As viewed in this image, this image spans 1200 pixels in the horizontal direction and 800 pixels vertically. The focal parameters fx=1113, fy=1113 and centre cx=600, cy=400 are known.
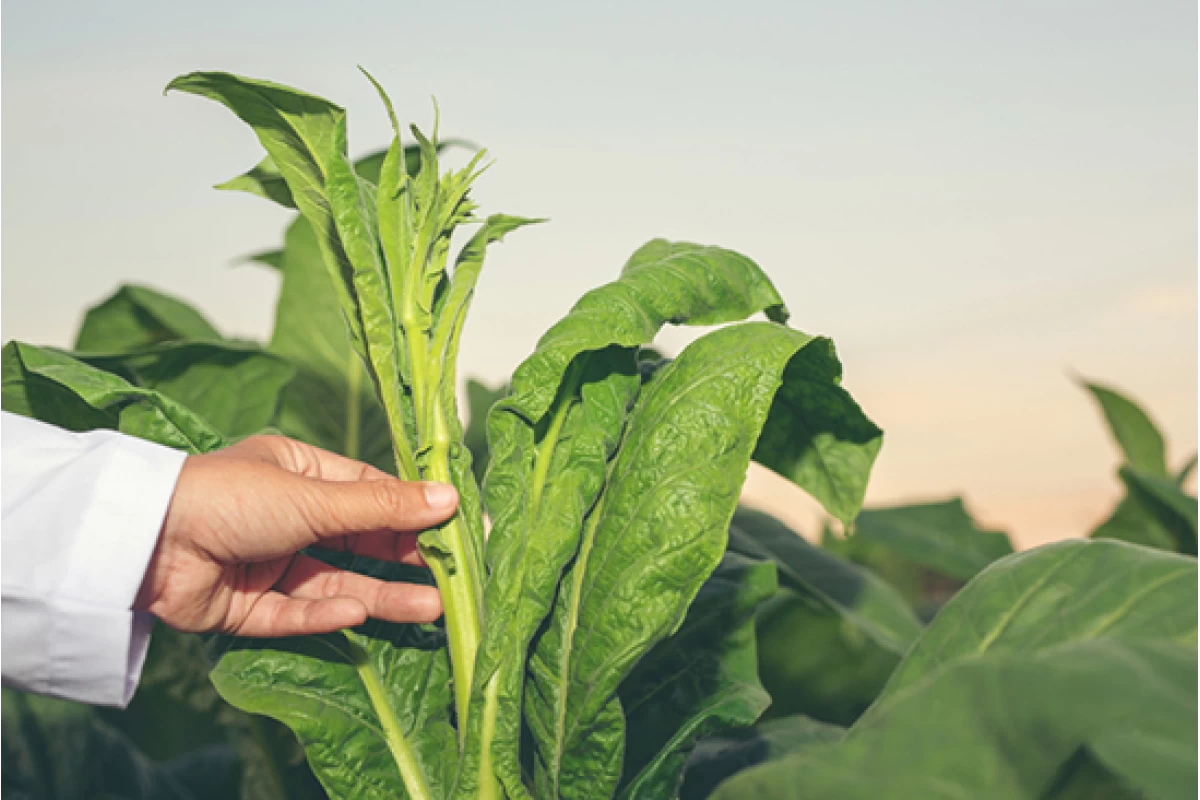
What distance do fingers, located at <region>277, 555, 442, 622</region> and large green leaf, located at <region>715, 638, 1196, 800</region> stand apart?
48cm

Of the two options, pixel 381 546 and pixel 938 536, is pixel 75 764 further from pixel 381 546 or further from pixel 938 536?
pixel 938 536

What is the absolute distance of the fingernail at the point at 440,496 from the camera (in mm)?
902

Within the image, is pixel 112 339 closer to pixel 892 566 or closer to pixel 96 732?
pixel 96 732

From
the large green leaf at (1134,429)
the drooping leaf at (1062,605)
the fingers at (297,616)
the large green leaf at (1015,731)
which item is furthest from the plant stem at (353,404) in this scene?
the large green leaf at (1134,429)

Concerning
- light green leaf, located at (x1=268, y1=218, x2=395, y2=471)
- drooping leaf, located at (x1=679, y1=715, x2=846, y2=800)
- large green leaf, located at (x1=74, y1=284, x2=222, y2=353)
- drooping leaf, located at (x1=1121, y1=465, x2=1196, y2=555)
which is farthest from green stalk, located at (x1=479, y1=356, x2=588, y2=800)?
drooping leaf, located at (x1=1121, y1=465, x2=1196, y2=555)

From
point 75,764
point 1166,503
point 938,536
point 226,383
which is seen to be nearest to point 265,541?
point 226,383

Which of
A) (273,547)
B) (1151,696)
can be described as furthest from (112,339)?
(1151,696)

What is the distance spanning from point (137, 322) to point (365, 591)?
84 centimetres

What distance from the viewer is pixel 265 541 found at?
1026 millimetres

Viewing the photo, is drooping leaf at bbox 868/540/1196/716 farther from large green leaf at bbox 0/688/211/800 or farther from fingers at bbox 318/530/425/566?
large green leaf at bbox 0/688/211/800

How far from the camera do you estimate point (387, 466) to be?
5.93 ft

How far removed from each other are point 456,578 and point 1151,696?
0.53 meters

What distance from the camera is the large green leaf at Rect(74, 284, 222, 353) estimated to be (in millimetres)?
1637

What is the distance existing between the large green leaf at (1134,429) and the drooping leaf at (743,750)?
1.19 m
